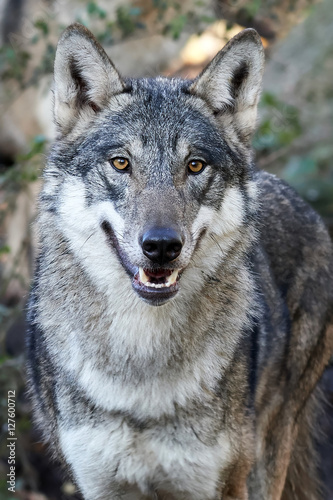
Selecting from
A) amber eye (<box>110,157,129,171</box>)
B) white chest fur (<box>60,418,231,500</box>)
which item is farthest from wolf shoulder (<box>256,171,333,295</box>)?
white chest fur (<box>60,418,231,500</box>)

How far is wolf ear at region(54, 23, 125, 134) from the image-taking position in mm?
3420

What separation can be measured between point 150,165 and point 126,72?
7051 millimetres

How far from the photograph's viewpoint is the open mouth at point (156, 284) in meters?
3.15

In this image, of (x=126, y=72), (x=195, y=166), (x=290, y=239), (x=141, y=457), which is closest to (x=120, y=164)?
(x=195, y=166)

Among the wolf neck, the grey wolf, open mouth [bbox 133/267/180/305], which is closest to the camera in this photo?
open mouth [bbox 133/267/180/305]

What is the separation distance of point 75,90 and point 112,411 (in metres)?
1.77

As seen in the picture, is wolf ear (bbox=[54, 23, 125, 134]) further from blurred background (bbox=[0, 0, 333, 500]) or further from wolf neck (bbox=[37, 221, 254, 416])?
blurred background (bbox=[0, 0, 333, 500])

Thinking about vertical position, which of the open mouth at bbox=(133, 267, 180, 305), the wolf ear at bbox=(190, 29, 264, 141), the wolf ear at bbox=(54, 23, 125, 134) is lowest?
the open mouth at bbox=(133, 267, 180, 305)

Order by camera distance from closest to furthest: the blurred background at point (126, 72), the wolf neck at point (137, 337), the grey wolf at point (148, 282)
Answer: the grey wolf at point (148, 282) → the wolf neck at point (137, 337) → the blurred background at point (126, 72)

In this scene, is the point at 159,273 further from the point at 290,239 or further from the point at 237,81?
the point at 290,239

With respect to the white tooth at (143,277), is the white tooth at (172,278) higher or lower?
higher

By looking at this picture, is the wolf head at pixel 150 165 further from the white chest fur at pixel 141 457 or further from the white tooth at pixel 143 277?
the white chest fur at pixel 141 457

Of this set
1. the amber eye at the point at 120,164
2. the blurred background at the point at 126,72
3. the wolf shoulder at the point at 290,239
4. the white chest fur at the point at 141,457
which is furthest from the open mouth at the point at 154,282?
the blurred background at the point at 126,72

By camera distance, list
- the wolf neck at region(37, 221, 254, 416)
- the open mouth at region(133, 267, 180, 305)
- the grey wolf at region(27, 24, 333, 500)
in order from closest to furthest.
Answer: the open mouth at region(133, 267, 180, 305)
the grey wolf at region(27, 24, 333, 500)
the wolf neck at region(37, 221, 254, 416)
